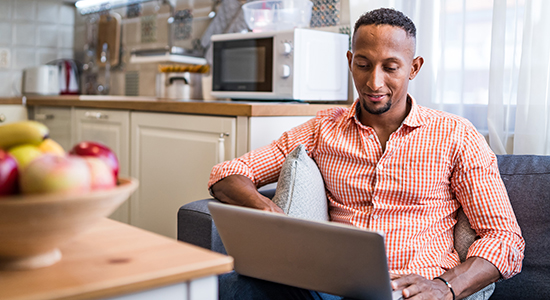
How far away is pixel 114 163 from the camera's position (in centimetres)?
51

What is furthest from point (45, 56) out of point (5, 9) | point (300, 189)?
point (300, 189)

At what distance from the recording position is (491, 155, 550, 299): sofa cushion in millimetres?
1356

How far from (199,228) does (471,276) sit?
700 millimetres

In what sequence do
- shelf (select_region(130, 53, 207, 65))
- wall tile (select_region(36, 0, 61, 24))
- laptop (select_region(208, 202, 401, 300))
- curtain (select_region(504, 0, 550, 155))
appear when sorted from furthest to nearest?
wall tile (select_region(36, 0, 61, 24)) < shelf (select_region(130, 53, 207, 65)) < curtain (select_region(504, 0, 550, 155)) < laptop (select_region(208, 202, 401, 300))

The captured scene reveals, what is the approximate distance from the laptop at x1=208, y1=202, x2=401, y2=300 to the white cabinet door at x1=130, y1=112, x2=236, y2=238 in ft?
2.97

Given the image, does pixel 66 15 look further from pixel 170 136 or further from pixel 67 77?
pixel 170 136

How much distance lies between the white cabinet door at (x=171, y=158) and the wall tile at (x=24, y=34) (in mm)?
1909

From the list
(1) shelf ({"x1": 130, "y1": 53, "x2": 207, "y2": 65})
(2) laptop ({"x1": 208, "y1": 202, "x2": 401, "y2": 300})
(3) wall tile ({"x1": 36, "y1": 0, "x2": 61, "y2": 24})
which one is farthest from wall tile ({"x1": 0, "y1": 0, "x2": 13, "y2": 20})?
(2) laptop ({"x1": 208, "y1": 202, "x2": 401, "y2": 300})

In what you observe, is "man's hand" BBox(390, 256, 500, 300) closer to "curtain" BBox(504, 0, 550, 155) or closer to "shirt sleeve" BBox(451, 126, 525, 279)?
"shirt sleeve" BBox(451, 126, 525, 279)

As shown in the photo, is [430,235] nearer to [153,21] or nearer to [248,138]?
[248,138]

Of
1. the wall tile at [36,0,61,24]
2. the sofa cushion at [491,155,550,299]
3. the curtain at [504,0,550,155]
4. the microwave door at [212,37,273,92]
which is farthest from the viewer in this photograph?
the wall tile at [36,0,61,24]

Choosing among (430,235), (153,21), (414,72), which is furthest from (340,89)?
(153,21)

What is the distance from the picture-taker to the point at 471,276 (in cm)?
120

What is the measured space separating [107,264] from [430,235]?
3.36 feet
